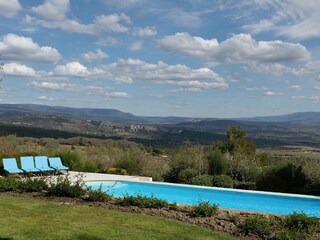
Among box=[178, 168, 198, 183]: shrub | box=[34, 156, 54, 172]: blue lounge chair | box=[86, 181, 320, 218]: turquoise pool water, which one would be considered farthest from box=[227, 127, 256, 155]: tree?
box=[34, 156, 54, 172]: blue lounge chair

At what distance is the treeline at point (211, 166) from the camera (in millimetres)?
13555

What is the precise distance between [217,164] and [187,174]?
117 centimetres

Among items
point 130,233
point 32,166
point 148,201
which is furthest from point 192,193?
point 130,233

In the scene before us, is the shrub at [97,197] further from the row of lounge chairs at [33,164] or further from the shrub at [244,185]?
the shrub at [244,185]

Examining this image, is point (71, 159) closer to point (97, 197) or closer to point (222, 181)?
point (222, 181)

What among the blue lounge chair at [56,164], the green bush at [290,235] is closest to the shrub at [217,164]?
the blue lounge chair at [56,164]

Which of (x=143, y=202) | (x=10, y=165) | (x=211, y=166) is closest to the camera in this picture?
(x=143, y=202)

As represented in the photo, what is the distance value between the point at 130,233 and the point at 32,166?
910 cm

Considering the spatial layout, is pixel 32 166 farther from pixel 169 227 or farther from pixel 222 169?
pixel 169 227

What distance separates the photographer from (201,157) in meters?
15.2

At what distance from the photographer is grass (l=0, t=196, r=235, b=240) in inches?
243

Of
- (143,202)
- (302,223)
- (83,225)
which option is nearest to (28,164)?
(143,202)

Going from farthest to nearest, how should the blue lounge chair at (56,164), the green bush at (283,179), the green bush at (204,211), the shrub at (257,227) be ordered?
1. the blue lounge chair at (56,164)
2. the green bush at (283,179)
3. the green bush at (204,211)
4. the shrub at (257,227)

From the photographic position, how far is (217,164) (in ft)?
48.8
